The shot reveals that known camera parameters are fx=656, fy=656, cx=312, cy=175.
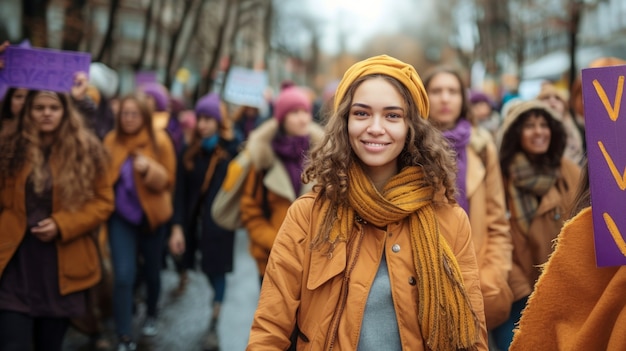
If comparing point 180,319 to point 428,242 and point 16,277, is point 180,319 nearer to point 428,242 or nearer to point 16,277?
point 16,277

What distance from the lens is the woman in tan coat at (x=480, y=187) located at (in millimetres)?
3507

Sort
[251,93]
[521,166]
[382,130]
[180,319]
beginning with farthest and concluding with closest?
[251,93]
[180,319]
[521,166]
[382,130]

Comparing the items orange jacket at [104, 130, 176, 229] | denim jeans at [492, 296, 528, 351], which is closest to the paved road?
orange jacket at [104, 130, 176, 229]

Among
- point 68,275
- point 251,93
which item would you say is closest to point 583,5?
point 251,93

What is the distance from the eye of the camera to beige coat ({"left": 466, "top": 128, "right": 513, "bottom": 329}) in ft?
11.4

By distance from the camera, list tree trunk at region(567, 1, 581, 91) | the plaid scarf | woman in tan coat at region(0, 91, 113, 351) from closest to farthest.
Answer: woman in tan coat at region(0, 91, 113, 351), the plaid scarf, tree trunk at region(567, 1, 581, 91)

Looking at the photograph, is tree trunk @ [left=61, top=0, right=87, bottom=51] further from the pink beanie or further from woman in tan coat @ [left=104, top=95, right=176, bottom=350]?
the pink beanie

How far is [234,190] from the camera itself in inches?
189

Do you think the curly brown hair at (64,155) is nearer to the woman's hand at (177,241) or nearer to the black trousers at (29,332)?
the black trousers at (29,332)

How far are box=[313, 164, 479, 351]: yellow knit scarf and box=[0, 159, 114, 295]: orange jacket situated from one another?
2.31 meters

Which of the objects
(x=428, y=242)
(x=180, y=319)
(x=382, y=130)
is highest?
(x=382, y=130)

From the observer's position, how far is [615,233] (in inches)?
76.7

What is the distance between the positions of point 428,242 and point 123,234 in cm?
374

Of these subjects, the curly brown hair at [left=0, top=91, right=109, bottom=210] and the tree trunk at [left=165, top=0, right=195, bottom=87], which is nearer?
the curly brown hair at [left=0, top=91, right=109, bottom=210]
